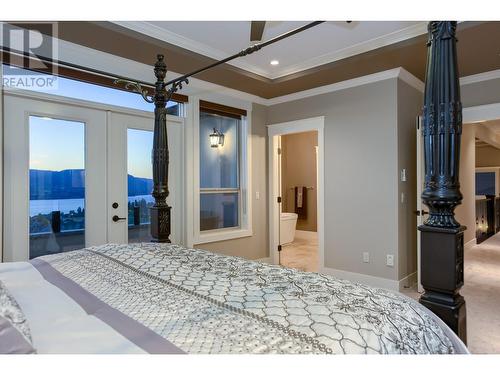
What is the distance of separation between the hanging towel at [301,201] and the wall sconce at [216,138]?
11.2 ft

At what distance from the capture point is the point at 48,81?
2.87m

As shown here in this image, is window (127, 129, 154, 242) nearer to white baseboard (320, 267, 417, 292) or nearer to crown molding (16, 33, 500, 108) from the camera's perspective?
crown molding (16, 33, 500, 108)

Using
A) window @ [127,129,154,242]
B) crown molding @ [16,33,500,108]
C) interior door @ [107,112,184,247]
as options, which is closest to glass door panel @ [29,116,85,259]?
interior door @ [107,112,184,247]

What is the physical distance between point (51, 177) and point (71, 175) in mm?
167

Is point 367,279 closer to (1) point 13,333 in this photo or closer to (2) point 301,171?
(1) point 13,333

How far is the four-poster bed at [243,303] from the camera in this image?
85cm

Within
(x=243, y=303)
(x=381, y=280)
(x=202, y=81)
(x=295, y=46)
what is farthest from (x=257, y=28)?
(x=381, y=280)

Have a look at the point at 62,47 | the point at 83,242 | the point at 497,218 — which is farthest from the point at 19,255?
the point at 497,218

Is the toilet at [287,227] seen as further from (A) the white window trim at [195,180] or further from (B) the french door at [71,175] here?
(B) the french door at [71,175]

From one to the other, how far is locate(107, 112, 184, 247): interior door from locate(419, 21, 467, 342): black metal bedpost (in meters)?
2.91
